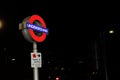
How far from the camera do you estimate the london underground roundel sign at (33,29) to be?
25.2 feet

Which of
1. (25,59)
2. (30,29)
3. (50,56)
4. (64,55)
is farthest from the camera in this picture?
(64,55)

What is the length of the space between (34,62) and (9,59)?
29555 mm

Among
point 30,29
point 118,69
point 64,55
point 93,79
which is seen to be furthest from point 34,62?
point 64,55

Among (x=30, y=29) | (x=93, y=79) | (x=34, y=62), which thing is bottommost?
(x=93, y=79)

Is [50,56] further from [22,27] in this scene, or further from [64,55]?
[22,27]

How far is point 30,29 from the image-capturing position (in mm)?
7754

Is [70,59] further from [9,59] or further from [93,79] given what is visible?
[93,79]

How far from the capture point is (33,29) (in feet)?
25.9

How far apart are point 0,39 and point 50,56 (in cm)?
1801

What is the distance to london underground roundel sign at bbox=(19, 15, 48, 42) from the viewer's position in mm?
7684

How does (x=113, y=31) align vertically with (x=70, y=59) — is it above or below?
above

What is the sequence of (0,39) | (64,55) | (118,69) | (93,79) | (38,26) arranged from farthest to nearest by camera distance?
1. (64,55)
2. (0,39)
3. (93,79)
4. (118,69)
5. (38,26)

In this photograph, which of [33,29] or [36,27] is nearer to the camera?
[33,29]

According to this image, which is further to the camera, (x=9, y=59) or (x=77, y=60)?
(x=77, y=60)
